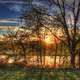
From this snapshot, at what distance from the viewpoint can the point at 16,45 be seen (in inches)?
1171

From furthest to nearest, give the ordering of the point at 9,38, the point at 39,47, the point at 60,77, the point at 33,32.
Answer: the point at 39,47 < the point at 9,38 < the point at 33,32 < the point at 60,77

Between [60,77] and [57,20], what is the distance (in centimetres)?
1722

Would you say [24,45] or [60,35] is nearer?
[60,35]

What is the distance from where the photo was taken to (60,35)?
2598cm

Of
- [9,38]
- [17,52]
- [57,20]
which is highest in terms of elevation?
[57,20]

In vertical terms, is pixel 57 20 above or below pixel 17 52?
above

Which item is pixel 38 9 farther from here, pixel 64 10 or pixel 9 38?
pixel 9 38

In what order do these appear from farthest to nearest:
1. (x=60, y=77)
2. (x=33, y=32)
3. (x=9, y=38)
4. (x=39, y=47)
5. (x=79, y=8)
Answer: (x=39, y=47) < (x=9, y=38) < (x=33, y=32) < (x=79, y=8) < (x=60, y=77)

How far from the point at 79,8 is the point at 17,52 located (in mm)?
10190

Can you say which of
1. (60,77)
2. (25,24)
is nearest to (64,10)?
(25,24)

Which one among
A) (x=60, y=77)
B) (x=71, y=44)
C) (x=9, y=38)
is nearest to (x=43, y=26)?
(x=71, y=44)

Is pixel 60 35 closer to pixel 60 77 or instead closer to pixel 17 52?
pixel 17 52

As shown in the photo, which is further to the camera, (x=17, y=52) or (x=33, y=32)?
(x=17, y=52)

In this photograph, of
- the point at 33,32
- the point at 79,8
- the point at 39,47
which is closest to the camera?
the point at 79,8
